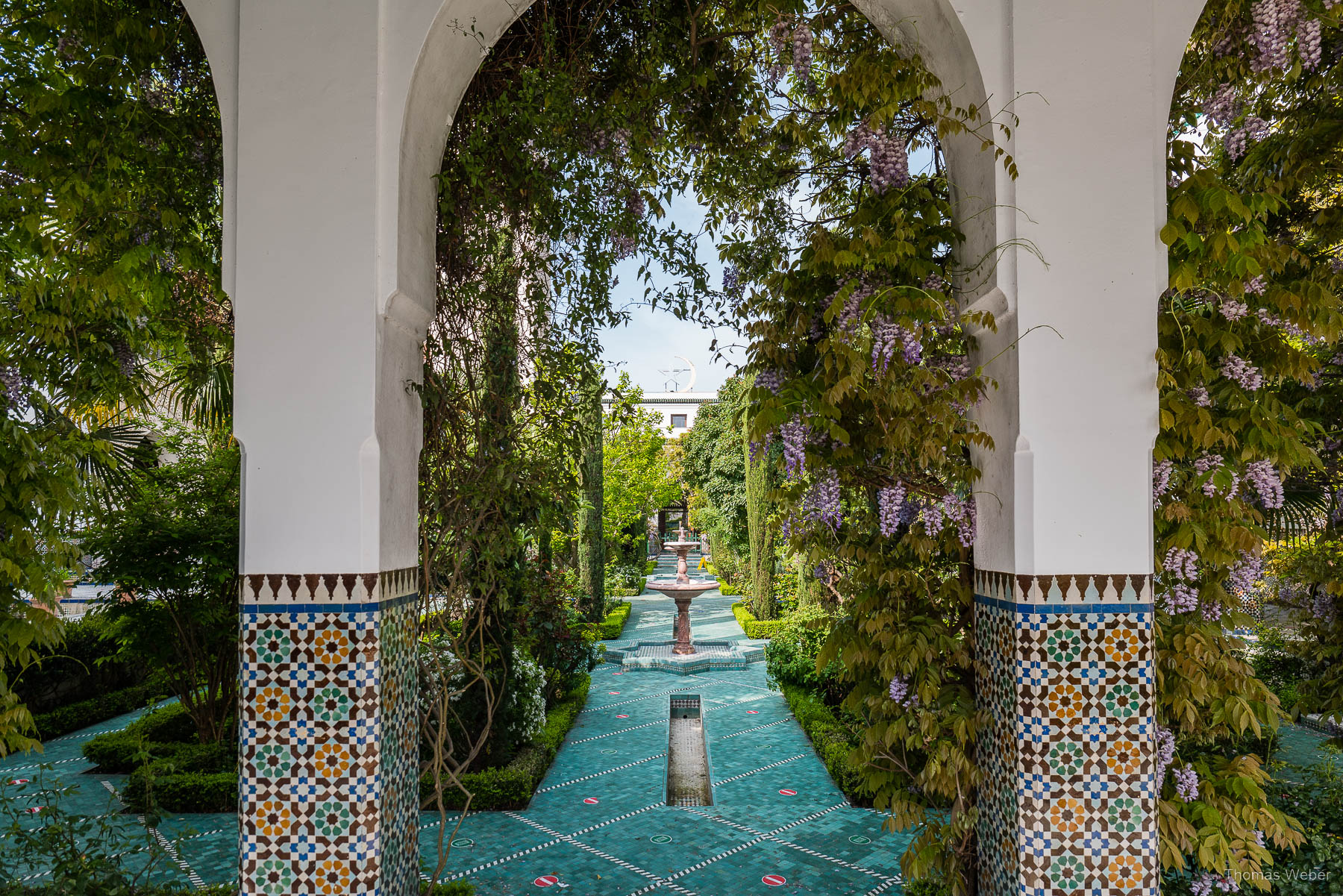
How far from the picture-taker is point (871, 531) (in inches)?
130

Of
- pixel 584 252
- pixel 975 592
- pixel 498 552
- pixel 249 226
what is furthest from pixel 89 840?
pixel 975 592

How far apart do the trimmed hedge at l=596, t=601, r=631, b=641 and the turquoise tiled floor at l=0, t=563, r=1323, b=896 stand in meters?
5.36

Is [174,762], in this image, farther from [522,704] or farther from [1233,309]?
[1233,309]

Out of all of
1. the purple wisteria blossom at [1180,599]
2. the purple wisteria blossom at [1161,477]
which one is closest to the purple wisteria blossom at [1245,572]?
the purple wisteria blossom at [1180,599]

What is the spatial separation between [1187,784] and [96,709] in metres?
9.64

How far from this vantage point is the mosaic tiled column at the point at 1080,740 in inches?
97.7

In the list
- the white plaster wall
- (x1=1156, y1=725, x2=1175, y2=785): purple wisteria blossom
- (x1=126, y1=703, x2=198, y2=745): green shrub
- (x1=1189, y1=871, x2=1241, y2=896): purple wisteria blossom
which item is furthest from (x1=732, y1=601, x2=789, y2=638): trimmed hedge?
the white plaster wall

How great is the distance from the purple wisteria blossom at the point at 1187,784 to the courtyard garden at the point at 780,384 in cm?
1

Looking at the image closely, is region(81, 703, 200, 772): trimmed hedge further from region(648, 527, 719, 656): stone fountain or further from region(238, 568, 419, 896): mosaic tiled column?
region(648, 527, 719, 656): stone fountain

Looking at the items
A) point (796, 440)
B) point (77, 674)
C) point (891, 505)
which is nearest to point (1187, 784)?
point (891, 505)

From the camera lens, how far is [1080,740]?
251cm

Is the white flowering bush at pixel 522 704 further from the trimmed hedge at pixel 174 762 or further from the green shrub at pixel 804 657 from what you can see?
the green shrub at pixel 804 657

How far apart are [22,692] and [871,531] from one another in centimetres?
862

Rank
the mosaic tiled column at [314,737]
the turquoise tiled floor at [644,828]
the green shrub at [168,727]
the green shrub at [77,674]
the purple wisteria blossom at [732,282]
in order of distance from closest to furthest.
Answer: the mosaic tiled column at [314,737] → the purple wisteria blossom at [732,282] → the turquoise tiled floor at [644,828] → the green shrub at [168,727] → the green shrub at [77,674]
